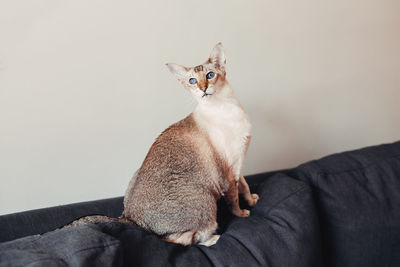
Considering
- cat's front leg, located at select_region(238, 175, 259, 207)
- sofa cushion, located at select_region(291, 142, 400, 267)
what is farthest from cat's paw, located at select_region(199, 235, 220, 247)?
sofa cushion, located at select_region(291, 142, 400, 267)

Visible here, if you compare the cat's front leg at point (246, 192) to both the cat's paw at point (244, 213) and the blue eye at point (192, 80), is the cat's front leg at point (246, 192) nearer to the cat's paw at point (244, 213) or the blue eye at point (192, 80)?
the cat's paw at point (244, 213)

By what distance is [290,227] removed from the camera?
119 cm

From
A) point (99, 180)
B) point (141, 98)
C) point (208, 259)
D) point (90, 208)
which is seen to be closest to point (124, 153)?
point (99, 180)

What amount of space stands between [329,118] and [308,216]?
3.54 ft

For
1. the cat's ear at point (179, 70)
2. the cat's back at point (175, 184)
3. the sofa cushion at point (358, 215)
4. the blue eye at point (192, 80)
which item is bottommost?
the sofa cushion at point (358, 215)

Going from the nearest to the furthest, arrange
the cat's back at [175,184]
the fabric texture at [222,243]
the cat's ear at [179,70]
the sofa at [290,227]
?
the fabric texture at [222,243] < the sofa at [290,227] < the cat's back at [175,184] < the cat's ear at [179,70]

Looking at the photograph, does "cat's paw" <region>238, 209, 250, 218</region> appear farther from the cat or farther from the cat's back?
the cat's back

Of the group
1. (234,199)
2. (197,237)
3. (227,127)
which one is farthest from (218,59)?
(197,237)

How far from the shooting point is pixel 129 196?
1.28 meters

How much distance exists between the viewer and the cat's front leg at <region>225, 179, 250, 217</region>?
4.42 feet

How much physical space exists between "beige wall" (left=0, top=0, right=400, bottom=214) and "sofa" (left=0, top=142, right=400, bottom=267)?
29cm

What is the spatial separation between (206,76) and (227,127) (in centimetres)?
20

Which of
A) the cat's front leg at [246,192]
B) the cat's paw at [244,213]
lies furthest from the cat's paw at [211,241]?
the cat's front leg at [246,192]

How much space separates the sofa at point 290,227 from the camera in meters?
1.02
